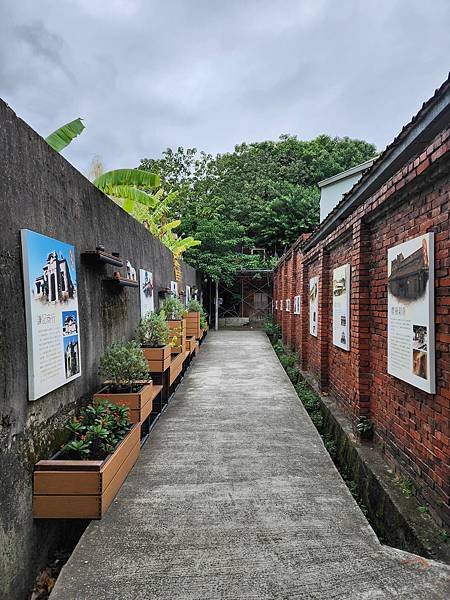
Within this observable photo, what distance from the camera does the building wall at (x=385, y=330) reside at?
2.55 m

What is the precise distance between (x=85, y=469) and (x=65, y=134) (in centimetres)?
362

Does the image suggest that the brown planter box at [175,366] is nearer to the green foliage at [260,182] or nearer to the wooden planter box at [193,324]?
the wooden planter box at [193,324]

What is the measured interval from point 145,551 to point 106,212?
3.52 metres

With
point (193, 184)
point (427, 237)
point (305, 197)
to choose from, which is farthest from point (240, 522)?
point (193, 184)

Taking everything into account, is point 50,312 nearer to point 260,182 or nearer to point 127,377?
point 127,377

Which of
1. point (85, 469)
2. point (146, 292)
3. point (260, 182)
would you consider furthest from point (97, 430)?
point (260, 182)

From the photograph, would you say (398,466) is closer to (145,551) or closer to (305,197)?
(145,551)

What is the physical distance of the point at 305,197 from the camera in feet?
71.4

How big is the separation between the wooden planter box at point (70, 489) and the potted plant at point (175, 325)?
3976mm

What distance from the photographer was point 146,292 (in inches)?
265

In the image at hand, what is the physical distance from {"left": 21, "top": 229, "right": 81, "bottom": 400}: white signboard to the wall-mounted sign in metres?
2.65

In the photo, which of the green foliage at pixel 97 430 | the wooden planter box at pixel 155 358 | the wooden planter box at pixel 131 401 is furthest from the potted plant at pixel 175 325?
the green foliage at pixel 97 430

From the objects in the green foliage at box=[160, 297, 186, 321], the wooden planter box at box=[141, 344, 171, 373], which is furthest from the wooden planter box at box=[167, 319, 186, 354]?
the wooden planter box at box=[141, 344, 171, 373]

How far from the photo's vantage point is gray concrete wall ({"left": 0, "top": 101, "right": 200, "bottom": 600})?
226 centimetres
